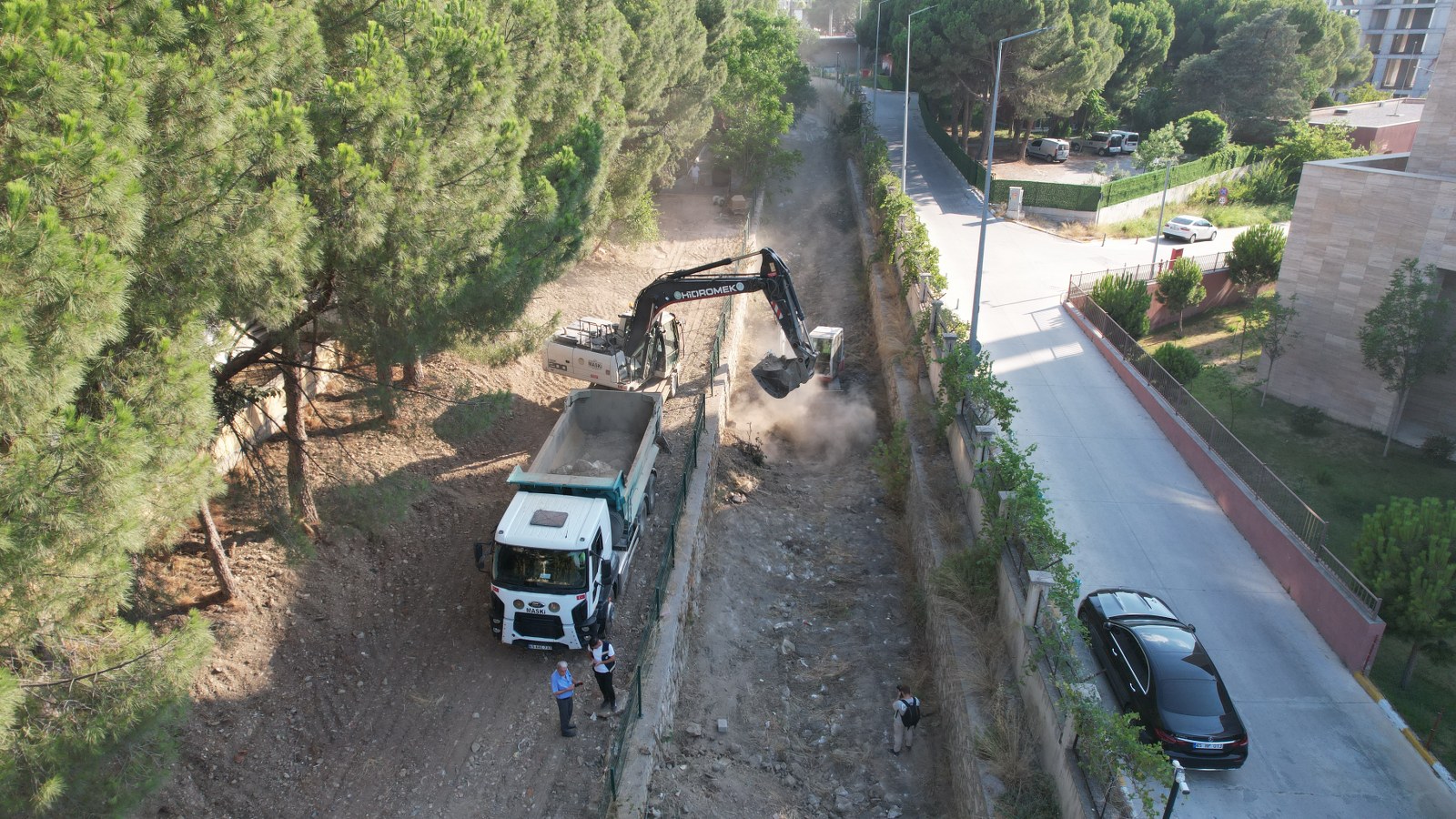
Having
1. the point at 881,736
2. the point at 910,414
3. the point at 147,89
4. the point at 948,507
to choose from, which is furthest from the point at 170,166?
the point at 910,414

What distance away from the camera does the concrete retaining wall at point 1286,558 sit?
13031 mm

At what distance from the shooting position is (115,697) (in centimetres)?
787

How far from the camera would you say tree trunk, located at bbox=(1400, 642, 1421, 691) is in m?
13.0

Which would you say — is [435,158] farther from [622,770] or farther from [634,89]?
[634,89]

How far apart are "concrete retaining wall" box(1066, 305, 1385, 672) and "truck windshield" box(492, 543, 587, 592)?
11.1 m

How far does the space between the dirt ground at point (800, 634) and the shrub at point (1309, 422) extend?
10.5 metres

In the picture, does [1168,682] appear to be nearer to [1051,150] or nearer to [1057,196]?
[1057,196]

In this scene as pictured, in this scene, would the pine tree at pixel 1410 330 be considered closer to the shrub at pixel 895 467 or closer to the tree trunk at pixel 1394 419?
the tree trunk at pixel 1394 419

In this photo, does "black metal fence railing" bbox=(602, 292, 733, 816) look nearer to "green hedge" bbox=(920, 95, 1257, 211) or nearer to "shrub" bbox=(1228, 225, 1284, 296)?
"shrub" bbox=(1228, 225, 1284, 296)

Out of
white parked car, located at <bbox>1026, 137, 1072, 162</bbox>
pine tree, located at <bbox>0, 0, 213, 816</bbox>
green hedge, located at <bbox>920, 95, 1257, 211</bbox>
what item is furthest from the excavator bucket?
white parked car, located at <bbox>1026, 137, 1072, 162</bbox>

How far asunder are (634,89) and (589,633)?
827 inches

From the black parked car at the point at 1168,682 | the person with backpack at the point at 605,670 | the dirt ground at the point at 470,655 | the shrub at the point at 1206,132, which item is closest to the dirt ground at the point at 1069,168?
the shrub at the point at 1206,132

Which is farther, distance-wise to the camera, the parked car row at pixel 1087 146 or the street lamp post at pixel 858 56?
the street lamp post at pixel 858 56

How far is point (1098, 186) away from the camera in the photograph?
40.7m
